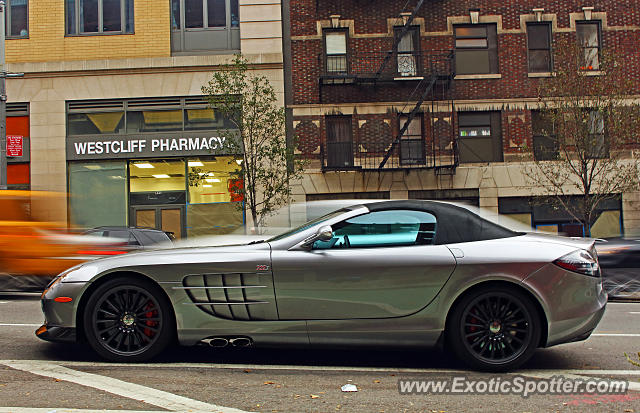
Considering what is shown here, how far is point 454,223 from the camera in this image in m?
4.86

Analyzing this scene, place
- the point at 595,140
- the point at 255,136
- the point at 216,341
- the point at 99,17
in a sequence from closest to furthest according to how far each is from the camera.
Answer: the point at 216,341 → the point at 595,140 → the point at 255,136 → the point at 99,17

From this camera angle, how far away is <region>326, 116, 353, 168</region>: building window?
2158 cm

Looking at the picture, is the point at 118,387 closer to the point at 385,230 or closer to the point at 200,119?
the point at 385,230

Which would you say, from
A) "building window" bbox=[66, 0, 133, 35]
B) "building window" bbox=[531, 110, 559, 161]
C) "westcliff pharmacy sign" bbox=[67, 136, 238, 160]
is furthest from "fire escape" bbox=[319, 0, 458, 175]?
"building window" bbox=[66, 0, 133, 35]

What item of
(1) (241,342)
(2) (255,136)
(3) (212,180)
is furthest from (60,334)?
(3) (212,180)

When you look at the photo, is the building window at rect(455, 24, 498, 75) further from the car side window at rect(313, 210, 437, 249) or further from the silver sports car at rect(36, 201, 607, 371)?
the silver sports car at rect(36, 201, 607, 371)

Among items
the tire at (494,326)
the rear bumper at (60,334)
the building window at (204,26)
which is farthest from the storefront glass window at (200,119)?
the tire at (494,326)

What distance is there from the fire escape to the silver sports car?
16709 mm

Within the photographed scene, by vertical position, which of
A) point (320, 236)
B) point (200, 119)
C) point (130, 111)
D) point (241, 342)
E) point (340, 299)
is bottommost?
point (241, 342)

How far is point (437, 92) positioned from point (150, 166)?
36.8 ft

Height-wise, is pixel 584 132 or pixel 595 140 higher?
pixel 584 132

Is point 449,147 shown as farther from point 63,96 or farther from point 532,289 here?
point 532,289

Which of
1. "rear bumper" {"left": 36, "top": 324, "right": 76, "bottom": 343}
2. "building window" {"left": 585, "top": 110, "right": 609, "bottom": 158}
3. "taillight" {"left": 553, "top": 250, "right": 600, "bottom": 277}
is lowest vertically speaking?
"rear bumper" {"left": 36, "top": 324, "right": 76, "bottom": 343}

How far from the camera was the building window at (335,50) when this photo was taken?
71.4ft
